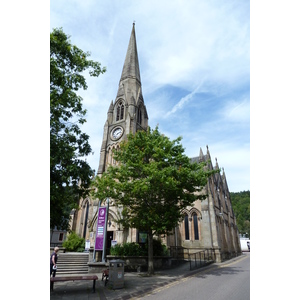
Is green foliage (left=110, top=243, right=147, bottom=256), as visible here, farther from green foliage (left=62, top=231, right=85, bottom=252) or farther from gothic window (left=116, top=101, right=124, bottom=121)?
gothic window (left=116, top=101, right=124, bottom=121)

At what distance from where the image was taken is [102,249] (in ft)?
A: 47.3

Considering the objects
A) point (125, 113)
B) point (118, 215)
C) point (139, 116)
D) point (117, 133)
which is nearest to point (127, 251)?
point (118, 215)

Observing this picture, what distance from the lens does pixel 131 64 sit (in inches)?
1542

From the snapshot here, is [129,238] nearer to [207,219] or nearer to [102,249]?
[102,249]

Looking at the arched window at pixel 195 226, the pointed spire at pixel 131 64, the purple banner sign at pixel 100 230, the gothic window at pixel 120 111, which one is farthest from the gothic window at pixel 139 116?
the purple banner sign at pixel 100 230

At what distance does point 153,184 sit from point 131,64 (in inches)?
1267

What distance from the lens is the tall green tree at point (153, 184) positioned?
1278cm

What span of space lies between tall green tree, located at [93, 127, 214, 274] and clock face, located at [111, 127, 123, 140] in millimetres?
15817

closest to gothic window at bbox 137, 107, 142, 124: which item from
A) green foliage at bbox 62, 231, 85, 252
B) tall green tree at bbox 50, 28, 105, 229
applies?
green foliage at bbox 62, 231, 85, 252

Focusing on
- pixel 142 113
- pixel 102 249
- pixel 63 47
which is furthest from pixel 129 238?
pixel 142 113

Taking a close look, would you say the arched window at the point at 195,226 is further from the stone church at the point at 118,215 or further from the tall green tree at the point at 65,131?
the tall green tree at the point at 65,131

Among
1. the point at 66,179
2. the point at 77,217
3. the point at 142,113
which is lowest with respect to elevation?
the point at 77,217

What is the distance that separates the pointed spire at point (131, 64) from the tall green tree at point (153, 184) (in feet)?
85.0

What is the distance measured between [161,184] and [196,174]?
2372mm
